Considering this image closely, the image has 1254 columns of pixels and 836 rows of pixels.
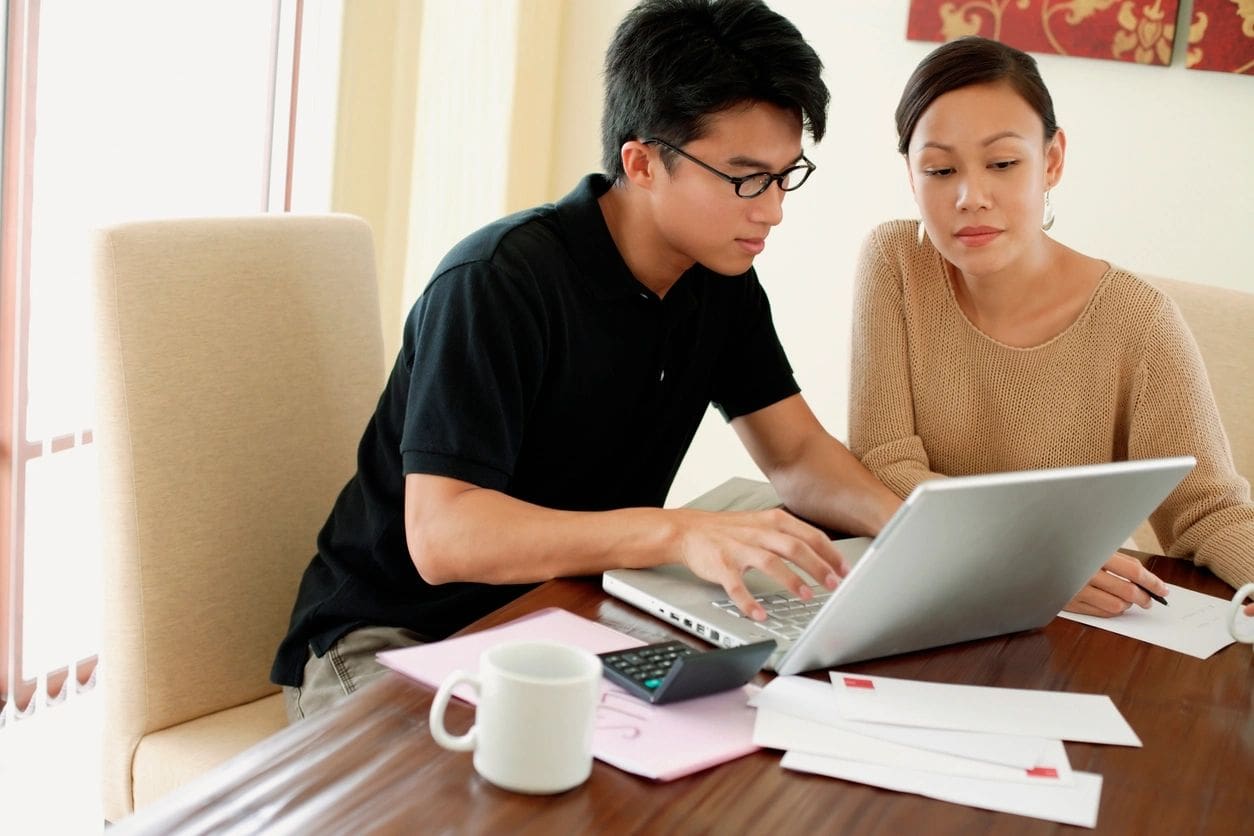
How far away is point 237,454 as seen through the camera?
149 cm

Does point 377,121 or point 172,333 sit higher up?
point 377,121

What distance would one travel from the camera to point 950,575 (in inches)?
42.1

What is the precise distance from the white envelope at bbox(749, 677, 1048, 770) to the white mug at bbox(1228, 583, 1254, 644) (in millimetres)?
386

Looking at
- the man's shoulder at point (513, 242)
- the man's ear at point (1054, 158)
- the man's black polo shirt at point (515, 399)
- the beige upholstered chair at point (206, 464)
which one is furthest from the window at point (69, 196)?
the man's ear at point (1054, 158)

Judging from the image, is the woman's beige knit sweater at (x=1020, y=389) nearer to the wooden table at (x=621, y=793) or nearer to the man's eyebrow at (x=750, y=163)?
the man's eyebrow at (x=750, y=163)

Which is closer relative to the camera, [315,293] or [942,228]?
[315,293]

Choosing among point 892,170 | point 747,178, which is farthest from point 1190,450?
point 892,170

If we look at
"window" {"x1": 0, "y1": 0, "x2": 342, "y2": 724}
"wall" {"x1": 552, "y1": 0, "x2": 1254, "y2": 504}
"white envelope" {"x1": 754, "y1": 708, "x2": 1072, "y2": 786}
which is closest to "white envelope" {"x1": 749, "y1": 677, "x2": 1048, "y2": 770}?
"white envelope" {"x1": 754, "y1": 708, "x2": 1072, "y2": 786}

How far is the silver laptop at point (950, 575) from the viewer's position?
0.98 m

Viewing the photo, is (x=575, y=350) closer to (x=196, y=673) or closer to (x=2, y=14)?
(x=196, y=673)

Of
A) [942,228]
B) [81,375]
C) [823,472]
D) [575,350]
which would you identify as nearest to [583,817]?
[575,350]

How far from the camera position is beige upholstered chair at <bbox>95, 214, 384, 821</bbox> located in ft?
4.58

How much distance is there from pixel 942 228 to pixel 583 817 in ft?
3.55

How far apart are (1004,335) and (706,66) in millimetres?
572
